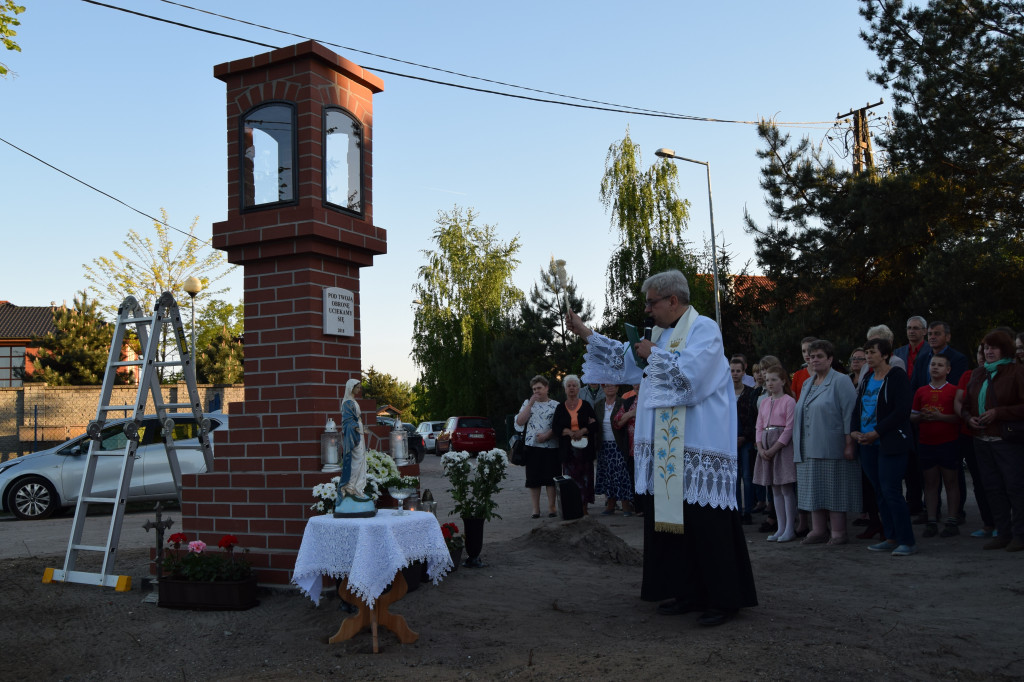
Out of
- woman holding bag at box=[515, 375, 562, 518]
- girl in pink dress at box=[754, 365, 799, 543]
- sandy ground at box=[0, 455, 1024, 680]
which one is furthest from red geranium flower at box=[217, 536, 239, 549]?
girl in pink dress at box=[754, 365, 799, 543]

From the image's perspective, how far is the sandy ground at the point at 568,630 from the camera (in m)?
4.34

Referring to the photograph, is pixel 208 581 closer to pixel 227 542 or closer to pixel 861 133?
pixel 227 542

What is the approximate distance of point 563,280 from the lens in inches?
258

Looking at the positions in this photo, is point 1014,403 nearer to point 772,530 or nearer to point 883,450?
point 883,450

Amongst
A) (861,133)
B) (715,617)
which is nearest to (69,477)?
(715,617)

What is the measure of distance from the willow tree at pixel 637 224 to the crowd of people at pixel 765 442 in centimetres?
2092

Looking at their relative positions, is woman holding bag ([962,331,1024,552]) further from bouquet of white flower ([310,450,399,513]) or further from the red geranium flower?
the red geranium flower

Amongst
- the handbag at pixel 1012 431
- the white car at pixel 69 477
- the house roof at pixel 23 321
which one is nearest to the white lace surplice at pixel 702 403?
the handbag at pixel 1012 431

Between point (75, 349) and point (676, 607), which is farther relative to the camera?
point (75, 349)

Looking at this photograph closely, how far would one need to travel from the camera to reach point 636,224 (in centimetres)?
3241

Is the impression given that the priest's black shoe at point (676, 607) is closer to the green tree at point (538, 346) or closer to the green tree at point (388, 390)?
the green tree at point (538, 346)

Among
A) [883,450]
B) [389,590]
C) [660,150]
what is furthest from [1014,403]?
[660,150]

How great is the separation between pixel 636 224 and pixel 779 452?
80.8 feet

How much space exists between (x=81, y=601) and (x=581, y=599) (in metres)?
3.63
